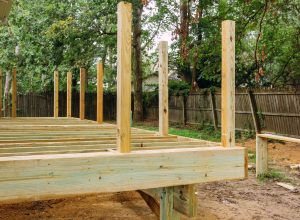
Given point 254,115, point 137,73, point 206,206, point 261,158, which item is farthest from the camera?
point 137,73

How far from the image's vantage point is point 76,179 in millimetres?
2836

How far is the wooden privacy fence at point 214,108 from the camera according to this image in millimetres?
12484

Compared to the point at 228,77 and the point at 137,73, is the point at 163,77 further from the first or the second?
the point at 137,73

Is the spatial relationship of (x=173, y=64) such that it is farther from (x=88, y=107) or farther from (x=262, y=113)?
(x=262, y=113)

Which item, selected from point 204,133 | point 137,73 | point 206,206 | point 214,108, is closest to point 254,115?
point 204,133

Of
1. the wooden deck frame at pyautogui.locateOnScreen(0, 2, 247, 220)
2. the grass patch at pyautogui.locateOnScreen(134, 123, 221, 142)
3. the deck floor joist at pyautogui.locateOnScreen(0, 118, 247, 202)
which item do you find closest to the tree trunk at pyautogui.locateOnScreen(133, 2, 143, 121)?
the grass patch at pyautogui.locateOnScreen(134, 123, 221, 142)

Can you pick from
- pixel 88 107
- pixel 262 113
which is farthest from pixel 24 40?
pixel 262 113

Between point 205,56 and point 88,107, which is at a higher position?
point 205,56

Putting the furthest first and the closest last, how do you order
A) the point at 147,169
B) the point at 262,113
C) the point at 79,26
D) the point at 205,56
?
the point at 79,26, the point at 205,56, the point at 262,113, the point at 147,169

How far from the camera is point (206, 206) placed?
5938 mm

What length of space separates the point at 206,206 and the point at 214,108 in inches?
436

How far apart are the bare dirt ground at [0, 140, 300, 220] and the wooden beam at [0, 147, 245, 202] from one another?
2.31 metres

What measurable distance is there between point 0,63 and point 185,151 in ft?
59.3

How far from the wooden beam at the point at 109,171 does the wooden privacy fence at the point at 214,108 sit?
9.56 m
